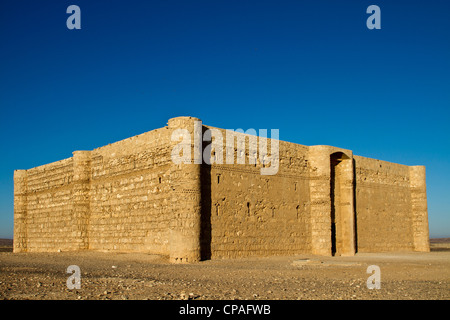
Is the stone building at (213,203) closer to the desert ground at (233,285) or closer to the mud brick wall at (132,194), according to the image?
the mud brick wall at (132,194)

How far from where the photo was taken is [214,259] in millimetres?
16453

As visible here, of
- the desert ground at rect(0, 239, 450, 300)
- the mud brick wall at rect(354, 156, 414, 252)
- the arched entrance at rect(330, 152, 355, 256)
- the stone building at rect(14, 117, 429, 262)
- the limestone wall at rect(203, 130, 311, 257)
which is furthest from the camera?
the mud brick wall at rect(354, 156, 414, 252)

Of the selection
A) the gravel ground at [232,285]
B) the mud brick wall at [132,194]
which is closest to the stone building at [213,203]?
the mud brick wall at [132,194]

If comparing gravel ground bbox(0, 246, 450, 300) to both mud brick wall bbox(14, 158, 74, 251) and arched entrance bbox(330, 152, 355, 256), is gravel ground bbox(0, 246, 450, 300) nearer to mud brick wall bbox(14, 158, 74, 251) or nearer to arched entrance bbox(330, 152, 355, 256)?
arched entrance bbox(330, 152, 355, 256)

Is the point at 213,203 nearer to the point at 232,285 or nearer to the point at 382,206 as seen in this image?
the point at 232,285

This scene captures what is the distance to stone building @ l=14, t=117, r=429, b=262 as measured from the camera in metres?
16.6

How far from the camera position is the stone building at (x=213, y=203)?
1661cm

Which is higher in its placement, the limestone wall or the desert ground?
the limestone wall

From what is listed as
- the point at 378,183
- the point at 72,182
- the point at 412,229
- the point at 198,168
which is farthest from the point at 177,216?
the point at 412,229

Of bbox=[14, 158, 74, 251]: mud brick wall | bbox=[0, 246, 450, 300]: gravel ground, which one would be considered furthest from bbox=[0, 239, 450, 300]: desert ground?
bbox=[14, 158, 74, 251]: mud brick wall

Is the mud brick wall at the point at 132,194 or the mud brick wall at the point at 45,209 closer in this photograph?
the mud brick wall at the point at 132,194

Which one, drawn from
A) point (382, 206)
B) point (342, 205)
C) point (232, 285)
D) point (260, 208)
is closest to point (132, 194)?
point (260, 208)
